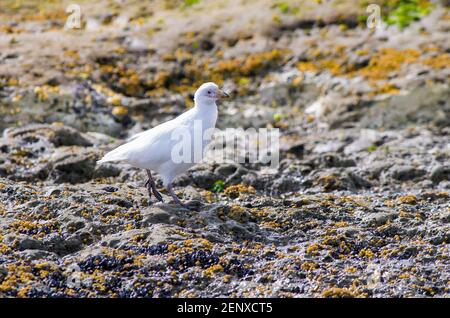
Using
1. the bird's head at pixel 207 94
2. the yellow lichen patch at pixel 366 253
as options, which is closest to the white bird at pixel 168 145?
the bird's head at pixel 207 94

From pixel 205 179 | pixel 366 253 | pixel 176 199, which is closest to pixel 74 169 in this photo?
pixel 205 179

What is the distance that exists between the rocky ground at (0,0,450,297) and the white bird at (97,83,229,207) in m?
0.43

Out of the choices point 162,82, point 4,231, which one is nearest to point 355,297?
point 4,231

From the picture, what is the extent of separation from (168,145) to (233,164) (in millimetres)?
2637

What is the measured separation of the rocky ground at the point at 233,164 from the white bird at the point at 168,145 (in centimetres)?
43

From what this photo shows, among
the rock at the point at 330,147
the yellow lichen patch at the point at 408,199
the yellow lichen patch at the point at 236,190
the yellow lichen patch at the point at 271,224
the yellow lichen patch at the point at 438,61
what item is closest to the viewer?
the yellow lichen patch at the point at 271,224

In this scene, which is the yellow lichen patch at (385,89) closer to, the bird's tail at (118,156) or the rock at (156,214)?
the bird's tail at (118,156)

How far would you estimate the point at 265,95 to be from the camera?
57.9 ft

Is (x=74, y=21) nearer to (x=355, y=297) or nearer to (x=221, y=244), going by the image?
(x=221, y=244)

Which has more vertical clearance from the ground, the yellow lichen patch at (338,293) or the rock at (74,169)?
the yellow lichen patch at (338,293)

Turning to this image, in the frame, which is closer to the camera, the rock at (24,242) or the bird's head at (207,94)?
the rock at (24,242)

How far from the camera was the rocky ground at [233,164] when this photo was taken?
841 cm

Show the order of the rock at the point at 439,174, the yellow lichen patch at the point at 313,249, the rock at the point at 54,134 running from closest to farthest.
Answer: the yellow lichen patch at the point at 313,249 → the rock at the point at 439,174 → the rock at the point at 54,134

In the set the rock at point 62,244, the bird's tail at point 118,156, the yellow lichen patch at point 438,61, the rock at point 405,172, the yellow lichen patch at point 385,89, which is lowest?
the rock at point 405,172
